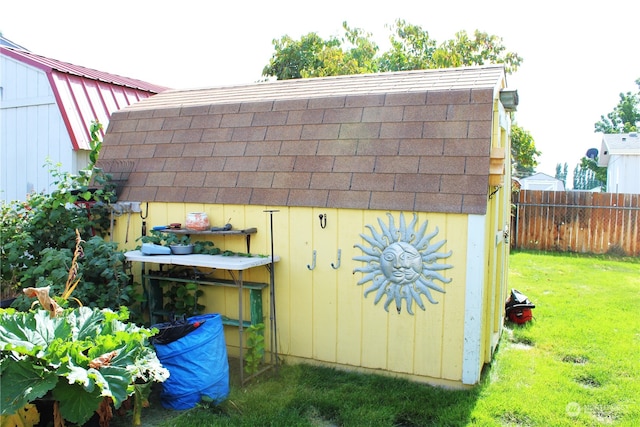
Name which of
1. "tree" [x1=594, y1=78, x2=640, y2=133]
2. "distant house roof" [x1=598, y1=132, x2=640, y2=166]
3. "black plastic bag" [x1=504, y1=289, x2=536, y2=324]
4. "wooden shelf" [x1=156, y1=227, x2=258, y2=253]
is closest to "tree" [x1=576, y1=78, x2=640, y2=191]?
"tree" [x1=594, y1=78, x2=640, y2=133]

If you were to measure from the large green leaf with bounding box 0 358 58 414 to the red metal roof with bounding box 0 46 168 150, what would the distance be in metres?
4.53

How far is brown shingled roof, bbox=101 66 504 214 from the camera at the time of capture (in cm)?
430

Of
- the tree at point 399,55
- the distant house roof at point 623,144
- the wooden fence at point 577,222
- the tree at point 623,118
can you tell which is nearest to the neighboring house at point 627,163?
the distant house roof at point 623,144

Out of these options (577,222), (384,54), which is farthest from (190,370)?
(384,54)

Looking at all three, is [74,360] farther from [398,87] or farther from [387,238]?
[398,87]

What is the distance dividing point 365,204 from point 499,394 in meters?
1.86

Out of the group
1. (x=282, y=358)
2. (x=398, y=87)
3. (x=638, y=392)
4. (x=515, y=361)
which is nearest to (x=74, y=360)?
(x=282, y=358)

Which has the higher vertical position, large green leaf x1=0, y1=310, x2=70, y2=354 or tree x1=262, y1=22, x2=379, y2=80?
tree x1=262, y1=22, x2=379, y2=80

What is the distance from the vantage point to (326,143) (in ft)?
15.9

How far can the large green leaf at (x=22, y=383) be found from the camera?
2896mm

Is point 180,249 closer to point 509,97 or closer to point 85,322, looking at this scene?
point 85,322

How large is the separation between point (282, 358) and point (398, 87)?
2751mm

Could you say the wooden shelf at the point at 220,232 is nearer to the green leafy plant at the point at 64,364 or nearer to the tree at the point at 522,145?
the green leafy plant at the point at 64,364

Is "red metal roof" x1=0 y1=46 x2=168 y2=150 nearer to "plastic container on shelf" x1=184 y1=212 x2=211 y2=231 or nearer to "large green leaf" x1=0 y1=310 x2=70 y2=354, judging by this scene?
"plastic container on shelf" x1=184 y1=212 x2=211 y2=231
